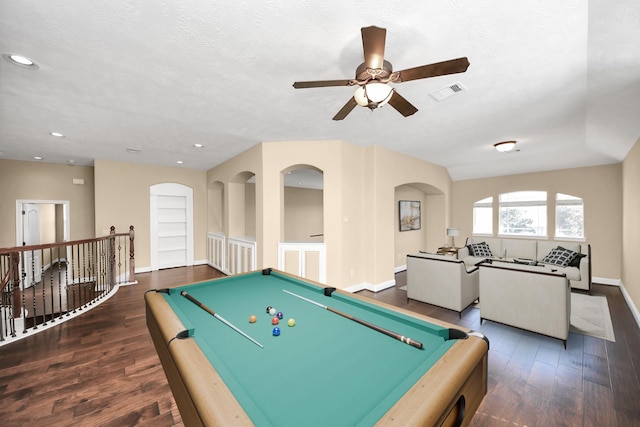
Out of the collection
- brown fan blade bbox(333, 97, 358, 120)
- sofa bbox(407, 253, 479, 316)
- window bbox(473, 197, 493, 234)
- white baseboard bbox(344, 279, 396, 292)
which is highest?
brown fan blade bbox(333, 97, 358, 120)

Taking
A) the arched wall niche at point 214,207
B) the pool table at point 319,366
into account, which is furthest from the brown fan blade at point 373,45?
the arched wall niche at point 214,207

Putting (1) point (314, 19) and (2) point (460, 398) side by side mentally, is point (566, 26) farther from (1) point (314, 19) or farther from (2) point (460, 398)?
(2) point (460, 398)

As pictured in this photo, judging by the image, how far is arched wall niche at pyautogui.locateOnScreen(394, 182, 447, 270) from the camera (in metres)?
6.52

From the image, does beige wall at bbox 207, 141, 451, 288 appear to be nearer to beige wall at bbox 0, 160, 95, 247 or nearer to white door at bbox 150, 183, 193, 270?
white door at bbox 150, 183, 193, 270

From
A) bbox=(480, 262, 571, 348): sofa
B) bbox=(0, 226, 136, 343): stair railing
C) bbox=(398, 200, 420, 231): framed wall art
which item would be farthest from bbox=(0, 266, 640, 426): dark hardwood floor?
bbox=(398, 200, 420, 231): framed wall art

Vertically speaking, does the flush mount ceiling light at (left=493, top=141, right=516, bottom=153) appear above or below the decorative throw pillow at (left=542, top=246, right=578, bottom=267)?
above

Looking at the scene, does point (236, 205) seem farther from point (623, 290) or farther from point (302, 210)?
point (623, 290)

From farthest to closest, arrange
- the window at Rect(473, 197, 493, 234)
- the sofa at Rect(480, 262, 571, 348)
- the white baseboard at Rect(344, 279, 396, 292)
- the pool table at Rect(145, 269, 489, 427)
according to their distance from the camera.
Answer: the window at Rect(473, 197, 493, 234) → the white baseboard at Rect(344, 279, 396, 292) → the sofa at Rect(480, 262, 571, 348) → the pool table at Rect(145, 269, 489, 427)

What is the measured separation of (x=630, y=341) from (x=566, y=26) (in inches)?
132

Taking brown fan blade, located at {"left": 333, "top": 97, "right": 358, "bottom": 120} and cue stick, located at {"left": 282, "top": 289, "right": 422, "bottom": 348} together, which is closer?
cue stick, located at {"left": 282, "top": 289, "right": 422, "bottom": 348}

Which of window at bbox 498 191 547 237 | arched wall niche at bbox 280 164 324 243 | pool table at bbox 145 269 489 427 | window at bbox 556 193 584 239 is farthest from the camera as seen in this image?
arched wall niche at bbox 280 164 324 243

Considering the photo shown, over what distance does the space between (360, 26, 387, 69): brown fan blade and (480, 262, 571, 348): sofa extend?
281cm

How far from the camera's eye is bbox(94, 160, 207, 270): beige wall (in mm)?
5570

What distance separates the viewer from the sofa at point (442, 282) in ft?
11.5
